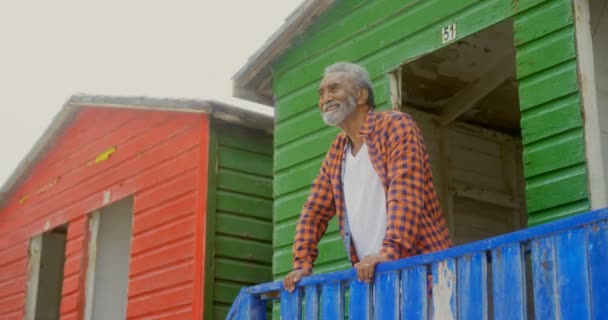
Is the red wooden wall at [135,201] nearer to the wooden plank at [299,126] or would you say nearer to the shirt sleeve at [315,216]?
the wooden plank at [299,126]

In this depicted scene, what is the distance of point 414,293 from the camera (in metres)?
4.46

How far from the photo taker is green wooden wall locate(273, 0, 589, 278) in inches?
218

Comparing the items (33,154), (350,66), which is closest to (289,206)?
(350,66)

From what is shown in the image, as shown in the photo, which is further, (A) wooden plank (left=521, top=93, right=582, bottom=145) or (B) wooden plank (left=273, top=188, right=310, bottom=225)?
(B) wooden plank (left=273, top=188, right=310, bottom=225)

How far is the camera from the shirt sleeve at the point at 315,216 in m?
5.45

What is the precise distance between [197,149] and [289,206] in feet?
5.33

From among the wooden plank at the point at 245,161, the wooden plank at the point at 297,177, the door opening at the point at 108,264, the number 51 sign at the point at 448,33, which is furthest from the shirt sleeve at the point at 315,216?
the door opening at the point at 108,264

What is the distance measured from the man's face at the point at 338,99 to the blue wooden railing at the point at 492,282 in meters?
0.92

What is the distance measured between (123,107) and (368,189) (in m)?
5.77

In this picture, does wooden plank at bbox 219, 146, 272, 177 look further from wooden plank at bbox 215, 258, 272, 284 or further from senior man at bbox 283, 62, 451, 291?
senior man at bbox 283, 62, 451, 291

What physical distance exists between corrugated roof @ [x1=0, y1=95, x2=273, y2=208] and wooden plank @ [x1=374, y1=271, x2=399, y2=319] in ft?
15.8

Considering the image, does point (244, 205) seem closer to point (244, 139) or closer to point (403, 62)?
point (244, 139)

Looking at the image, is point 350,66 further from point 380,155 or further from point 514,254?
point 514,254

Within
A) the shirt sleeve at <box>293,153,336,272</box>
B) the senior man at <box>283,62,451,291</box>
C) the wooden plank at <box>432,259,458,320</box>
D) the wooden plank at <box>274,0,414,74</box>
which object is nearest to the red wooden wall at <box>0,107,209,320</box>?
the wooden plank at <box>274,0,414,74</box>
